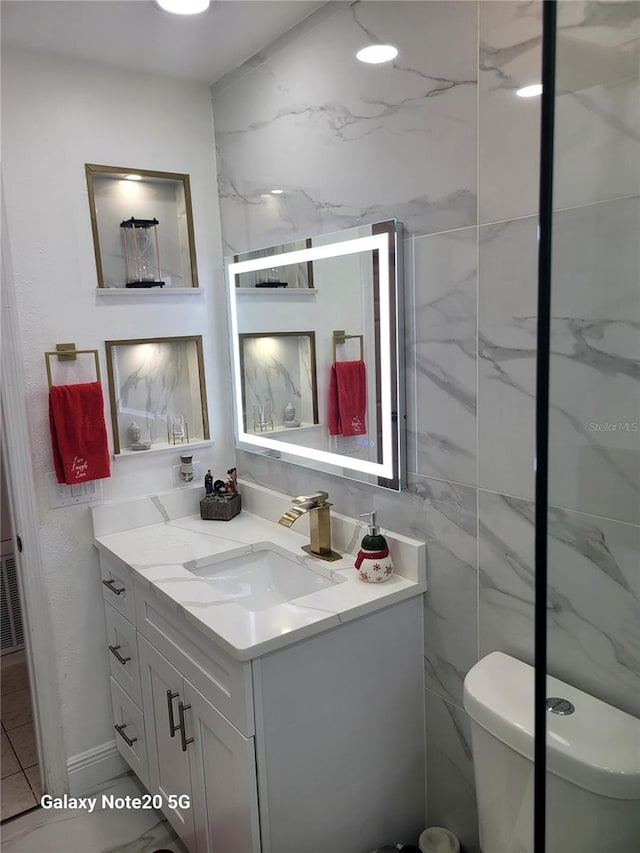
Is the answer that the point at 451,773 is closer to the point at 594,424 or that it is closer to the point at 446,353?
the point at 446,353

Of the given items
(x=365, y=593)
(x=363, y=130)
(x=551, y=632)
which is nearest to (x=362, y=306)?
(x=363, y=130)

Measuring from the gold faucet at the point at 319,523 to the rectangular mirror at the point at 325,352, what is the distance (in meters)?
0.11

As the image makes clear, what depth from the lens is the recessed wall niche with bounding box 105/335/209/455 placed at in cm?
219

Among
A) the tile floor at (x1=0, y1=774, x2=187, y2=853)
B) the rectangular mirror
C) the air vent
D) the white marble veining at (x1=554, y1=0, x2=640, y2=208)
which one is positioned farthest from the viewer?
the air vent

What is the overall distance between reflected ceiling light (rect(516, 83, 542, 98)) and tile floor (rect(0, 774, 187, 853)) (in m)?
2.24

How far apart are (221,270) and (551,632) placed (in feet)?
6.19

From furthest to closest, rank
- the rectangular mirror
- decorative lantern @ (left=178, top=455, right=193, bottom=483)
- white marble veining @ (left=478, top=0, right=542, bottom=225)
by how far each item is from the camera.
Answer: decorative lantern @ (left=178, top=455, right=193, bottom=483) → the rectangular mirror → white marble veining @ (left=478, top=0, right=542, bottom=225)

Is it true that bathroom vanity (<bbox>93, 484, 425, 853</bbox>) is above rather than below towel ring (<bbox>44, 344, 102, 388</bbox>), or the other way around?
below

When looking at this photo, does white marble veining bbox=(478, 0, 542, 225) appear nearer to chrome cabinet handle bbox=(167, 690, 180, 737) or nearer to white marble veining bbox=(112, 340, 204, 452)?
white marble veining bbox=(112, 340, 204, 452)

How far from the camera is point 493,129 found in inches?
52.6

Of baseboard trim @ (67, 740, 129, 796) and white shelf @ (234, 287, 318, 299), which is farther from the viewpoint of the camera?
baseboard trim @ (67, 740, 129, 796)

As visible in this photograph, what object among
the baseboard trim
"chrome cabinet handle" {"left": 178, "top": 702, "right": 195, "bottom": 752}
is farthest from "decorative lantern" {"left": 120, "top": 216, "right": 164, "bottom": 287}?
the baseboard trim

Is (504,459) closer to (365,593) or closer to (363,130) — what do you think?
(365,593)

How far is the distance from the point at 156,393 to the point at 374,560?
1.09m
